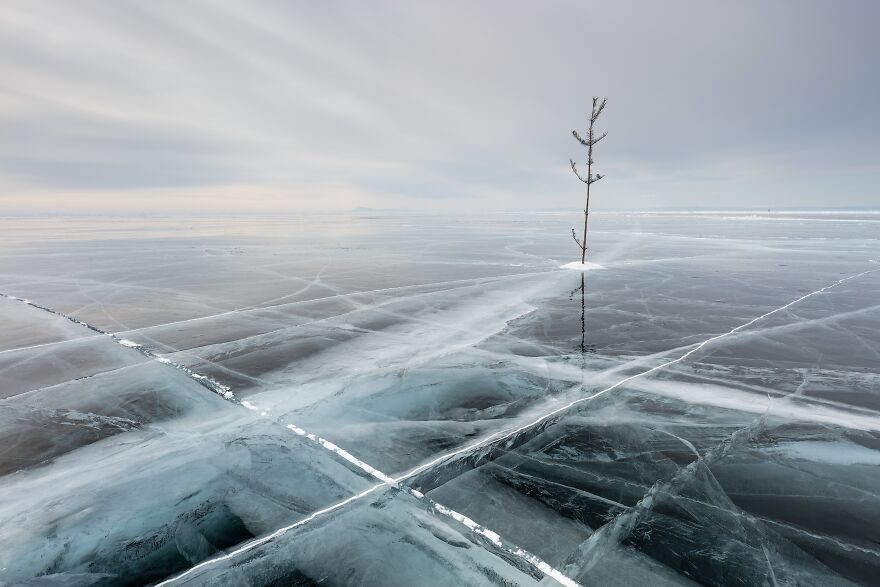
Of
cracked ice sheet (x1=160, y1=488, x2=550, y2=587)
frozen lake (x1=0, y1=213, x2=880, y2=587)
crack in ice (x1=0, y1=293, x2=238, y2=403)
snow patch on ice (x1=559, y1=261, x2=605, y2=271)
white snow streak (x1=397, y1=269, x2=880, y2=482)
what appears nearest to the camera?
cracked ice sheet (x1=160, y1=488, x2=550, y2=587)

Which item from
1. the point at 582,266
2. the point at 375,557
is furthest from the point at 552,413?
the point at 582,266

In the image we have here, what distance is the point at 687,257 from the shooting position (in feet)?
54.1

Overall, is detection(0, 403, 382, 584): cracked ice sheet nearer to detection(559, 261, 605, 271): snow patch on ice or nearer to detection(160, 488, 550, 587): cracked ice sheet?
detection(160, 488, 550, 587): cracked ice sheet

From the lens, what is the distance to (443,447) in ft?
11.5

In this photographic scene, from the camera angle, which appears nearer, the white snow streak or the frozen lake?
the frozen lake

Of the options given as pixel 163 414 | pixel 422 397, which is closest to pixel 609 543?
pixel 422 397

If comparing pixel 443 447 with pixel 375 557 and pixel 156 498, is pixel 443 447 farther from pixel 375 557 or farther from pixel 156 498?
pixel 156 498

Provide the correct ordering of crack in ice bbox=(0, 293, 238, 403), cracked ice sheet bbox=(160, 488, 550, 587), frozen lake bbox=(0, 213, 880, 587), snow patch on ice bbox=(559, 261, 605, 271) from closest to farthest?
cracked ice sheet bbox=(160, 488, 550, 587) < frozen lake bbox=(0, 213, 880, 587) < crack in ice bbox=(0, 293, 238, 403) < snow patch on ice bbox=(559, 261, 605, 271)

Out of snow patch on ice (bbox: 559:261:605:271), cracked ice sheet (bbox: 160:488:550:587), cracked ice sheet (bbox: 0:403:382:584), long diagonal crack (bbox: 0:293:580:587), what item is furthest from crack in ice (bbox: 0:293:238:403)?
snow patch on ice (bbox: 559:261:605:271)

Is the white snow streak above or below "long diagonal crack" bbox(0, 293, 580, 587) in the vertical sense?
above

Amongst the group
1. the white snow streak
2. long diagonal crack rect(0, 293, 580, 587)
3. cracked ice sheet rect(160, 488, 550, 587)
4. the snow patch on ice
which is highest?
the snow patch on ice

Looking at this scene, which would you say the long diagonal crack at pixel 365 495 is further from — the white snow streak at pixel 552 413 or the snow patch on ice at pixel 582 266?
the snow patch on ice at pixel 582 266

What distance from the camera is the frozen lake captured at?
7.86 ft

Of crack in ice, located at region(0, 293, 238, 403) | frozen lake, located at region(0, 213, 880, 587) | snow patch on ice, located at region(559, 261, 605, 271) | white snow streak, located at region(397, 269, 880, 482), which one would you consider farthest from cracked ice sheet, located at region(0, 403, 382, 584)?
snow patch on ice, located at region(559, 261, 605, 271)
